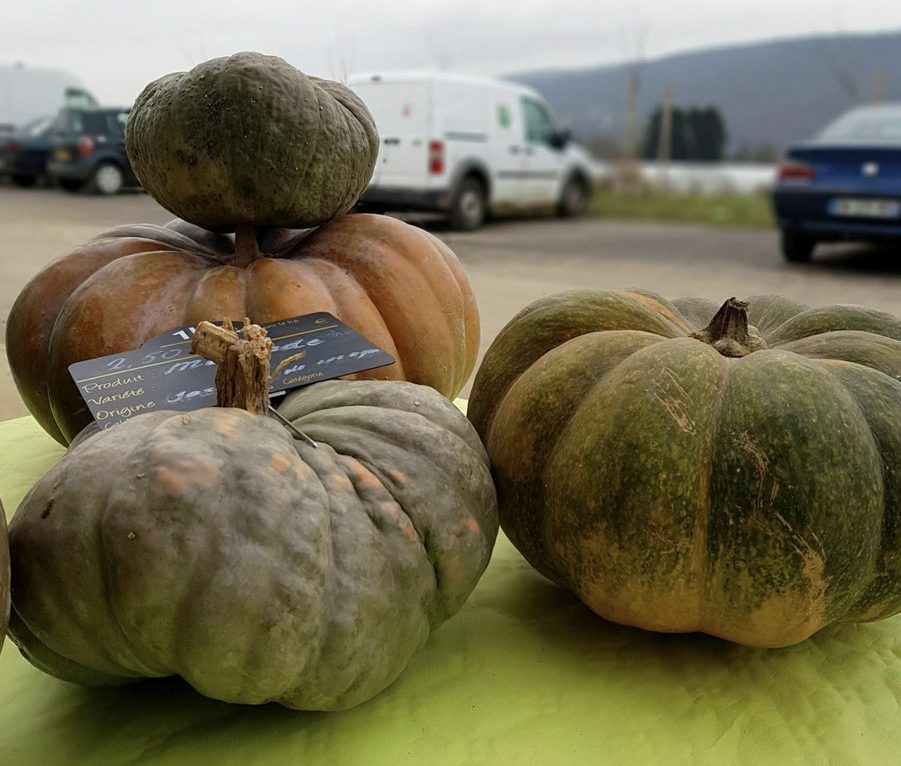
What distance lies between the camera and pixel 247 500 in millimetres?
974

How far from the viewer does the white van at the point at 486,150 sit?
6.40m

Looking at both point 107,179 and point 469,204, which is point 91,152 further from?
point 469,204

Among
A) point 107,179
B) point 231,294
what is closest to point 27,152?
point 107,179

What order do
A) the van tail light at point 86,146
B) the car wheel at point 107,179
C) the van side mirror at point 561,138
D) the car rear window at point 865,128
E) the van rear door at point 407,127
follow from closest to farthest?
the car wheel at point 107,179, the van rear door at point 407,127, the van tail light at point 86,146, the car rear window at point 865,128, the van side mirror at point 561,138

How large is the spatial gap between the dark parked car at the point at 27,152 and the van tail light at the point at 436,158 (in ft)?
10.4

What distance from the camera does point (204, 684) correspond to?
0.99 meters

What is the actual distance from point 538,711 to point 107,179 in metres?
2.71

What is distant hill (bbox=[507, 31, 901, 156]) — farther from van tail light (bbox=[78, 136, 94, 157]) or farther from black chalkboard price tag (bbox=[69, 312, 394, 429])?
black chalkboard price tag (bbox=[69, 312, 394, 429])

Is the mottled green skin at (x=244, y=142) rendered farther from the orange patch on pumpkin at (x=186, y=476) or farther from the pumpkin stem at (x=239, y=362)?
the orange patch on pumpkin at (x=186, y=476)

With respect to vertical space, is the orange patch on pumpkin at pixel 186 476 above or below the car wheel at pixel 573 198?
above

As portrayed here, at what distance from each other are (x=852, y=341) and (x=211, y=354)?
904 mm

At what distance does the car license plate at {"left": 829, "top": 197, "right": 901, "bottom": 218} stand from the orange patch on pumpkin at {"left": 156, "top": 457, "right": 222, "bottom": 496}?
20.9 feet

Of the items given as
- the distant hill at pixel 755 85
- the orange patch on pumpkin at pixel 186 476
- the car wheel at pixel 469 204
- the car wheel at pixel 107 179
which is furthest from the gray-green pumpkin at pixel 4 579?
the distant hill at pixel 755 85

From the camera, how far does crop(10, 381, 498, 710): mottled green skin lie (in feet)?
3.13
